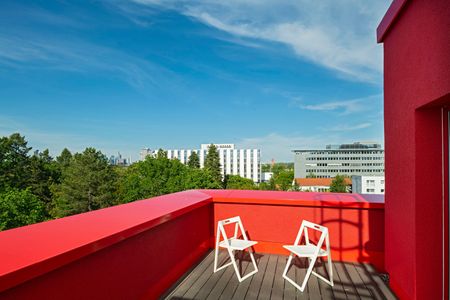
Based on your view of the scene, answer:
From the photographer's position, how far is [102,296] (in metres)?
1.98

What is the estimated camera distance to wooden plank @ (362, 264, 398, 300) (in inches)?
111

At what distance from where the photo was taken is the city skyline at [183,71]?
12.5 metres

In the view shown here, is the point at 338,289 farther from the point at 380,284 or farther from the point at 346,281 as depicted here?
the point at 380,284

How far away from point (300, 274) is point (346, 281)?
516 millimetres

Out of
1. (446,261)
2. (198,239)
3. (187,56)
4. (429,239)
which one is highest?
(187,56)

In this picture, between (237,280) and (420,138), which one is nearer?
(420,138)

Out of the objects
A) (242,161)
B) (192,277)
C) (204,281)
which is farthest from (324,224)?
(242,161)

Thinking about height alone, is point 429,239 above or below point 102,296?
above

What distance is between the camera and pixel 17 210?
74.0ft

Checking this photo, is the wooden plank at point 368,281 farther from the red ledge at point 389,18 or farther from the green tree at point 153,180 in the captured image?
the green tree at point 153,180

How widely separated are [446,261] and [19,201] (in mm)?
28343

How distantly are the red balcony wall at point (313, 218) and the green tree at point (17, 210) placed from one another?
23.7 m

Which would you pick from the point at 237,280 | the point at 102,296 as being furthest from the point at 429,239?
the point at 102,296

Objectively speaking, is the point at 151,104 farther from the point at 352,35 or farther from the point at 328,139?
the point at 328,139
